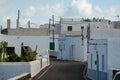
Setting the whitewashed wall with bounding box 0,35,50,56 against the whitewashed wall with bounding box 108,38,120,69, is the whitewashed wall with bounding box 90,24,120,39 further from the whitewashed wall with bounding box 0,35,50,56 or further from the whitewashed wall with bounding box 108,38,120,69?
the whitewashed wall with bounding box 0,35,50,56

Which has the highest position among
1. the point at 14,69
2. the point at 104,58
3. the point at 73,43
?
the point at 73,43

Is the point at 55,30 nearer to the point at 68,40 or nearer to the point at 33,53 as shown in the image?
the point at 68,40

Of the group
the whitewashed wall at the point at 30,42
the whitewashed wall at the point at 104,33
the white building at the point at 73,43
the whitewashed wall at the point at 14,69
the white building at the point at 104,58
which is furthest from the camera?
the white building at the point at 73,43

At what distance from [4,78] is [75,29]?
59242 millimetres

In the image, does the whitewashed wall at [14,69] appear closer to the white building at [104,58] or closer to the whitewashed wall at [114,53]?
the white building at [104,58]

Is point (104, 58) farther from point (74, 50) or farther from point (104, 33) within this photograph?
point (74, 50)

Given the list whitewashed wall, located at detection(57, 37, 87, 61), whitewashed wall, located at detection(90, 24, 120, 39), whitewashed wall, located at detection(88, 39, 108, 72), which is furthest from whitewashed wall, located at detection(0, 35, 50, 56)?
whitewashed wall, located at detection(88, 39, 108, 72)

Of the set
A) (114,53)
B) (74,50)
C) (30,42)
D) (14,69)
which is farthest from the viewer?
(74,50)

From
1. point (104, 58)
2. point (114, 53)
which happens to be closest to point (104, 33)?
point (104, 58)

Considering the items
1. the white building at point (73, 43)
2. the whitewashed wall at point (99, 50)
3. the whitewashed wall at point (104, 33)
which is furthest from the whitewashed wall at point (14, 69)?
the white building at point (73, 43)

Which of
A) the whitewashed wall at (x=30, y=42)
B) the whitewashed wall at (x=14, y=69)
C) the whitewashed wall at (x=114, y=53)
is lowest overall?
the whitewashed wall at (x=14, y=69)

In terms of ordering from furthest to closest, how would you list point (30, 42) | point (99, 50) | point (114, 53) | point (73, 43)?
point (73, 43)
point (30, 42)
point (99, 50)
point (114, 53)

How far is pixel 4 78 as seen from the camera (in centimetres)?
5128

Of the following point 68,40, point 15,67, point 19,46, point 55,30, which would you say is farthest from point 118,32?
point 55,30
